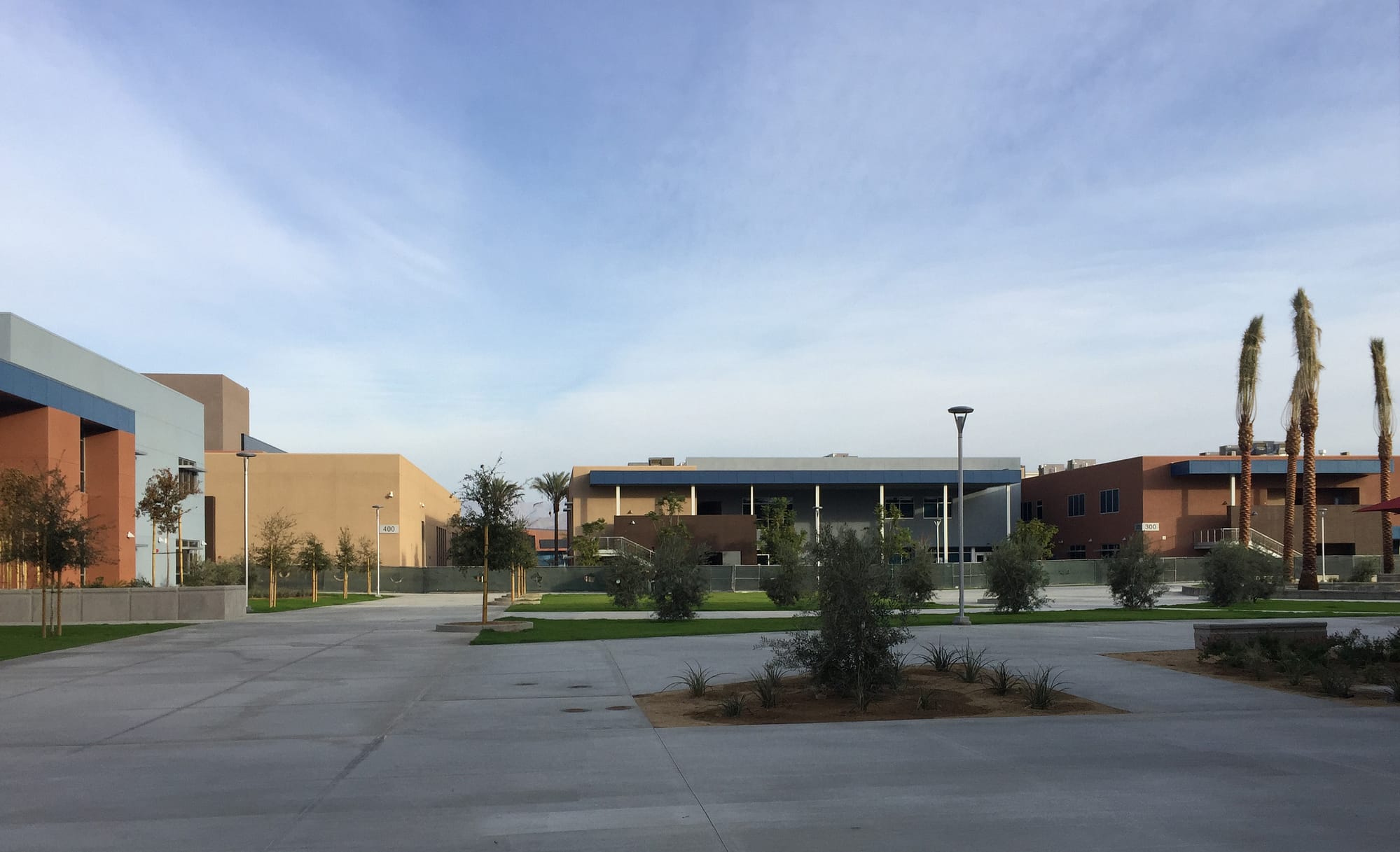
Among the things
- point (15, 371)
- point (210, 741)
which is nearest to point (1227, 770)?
point (210, 741)

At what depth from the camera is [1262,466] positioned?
74500 millimetres

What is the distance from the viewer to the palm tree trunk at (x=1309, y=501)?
48000 millimetres

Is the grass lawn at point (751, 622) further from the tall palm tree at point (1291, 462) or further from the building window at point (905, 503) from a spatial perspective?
the building window at point (905, 503)

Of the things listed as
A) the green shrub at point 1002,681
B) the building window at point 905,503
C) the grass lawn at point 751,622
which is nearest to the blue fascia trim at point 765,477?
the building window at point 905,503

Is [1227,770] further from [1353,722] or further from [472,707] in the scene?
[472,707]

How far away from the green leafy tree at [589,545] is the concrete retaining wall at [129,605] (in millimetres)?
34041

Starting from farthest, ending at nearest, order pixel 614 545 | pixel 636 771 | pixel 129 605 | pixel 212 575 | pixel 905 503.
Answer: pixel 905 503, pixel 614 545, pixel 212 575, pixel 129 605, pixel 636 771

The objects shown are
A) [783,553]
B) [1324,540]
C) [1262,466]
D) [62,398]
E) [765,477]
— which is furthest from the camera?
[765,477]

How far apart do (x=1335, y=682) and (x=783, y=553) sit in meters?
28.5

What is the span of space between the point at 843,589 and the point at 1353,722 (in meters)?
5.56

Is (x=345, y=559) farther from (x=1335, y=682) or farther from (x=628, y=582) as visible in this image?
(x=1335, y=682)

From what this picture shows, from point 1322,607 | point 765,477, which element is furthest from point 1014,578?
point 765,477

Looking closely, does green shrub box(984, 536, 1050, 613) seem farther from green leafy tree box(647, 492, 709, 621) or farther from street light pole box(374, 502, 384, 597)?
street light pole box(374, 502, 384, 597)

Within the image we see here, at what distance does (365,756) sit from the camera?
9.97 m
